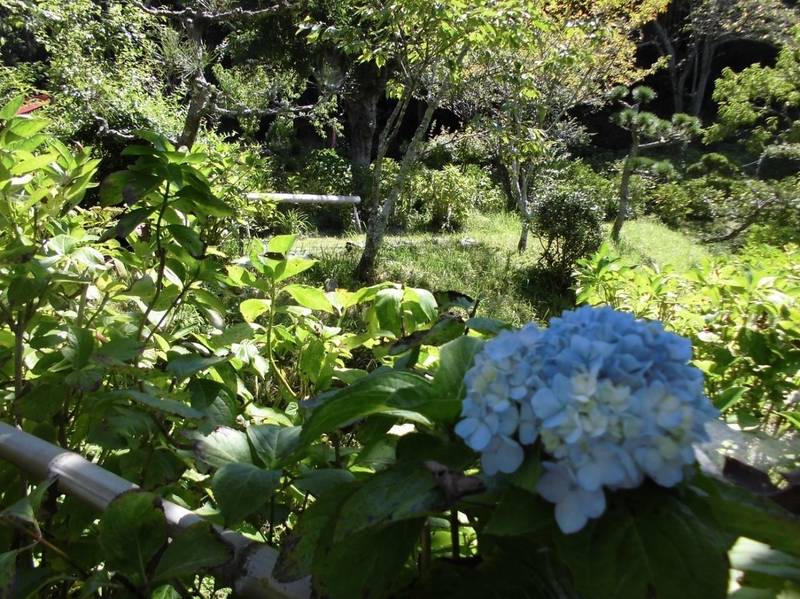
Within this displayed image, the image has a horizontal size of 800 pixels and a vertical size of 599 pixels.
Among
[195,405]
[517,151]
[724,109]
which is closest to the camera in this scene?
[195,405]

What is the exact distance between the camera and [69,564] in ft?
2.55

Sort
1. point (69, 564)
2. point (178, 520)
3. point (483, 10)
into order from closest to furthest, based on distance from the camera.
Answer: point (178, 520) → point (69, 564) → point (483, 10)

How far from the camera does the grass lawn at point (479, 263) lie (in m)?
5.75

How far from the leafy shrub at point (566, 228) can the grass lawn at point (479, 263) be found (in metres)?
0.26

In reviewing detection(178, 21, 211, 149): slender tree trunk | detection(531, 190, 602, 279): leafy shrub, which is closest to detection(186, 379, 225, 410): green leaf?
detection(178, 21, 211, 149): slender tree trunk

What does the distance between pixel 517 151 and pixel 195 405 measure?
571 centimetres

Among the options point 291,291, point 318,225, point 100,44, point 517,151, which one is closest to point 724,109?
point 517,151

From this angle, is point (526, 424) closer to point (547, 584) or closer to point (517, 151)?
point (547, 584)

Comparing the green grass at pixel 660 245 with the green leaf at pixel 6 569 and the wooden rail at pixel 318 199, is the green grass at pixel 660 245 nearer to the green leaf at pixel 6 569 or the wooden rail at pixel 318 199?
the wooden rail at pixel 318 199

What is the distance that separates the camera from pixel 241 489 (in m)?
0.62

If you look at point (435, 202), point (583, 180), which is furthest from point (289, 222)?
point (583, 180)

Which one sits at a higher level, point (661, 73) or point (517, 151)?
point (661, 73)

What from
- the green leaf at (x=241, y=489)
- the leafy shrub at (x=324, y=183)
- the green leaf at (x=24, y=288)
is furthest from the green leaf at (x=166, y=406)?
the leafy shrub at (x=324, y=183)

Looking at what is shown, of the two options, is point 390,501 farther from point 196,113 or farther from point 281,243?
point 196,113
